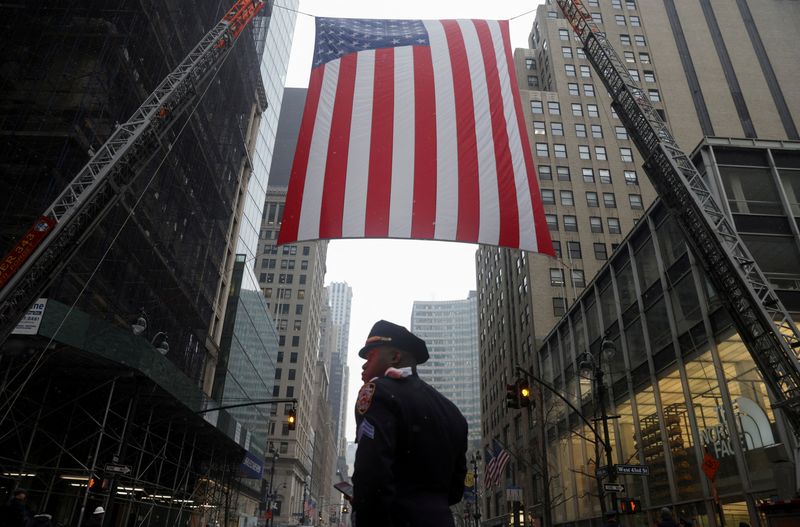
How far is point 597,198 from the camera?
2375 inches

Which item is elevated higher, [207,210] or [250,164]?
[250,164]

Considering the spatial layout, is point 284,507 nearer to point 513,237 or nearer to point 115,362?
point 115,362

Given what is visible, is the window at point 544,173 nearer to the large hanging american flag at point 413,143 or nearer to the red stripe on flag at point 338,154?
the large hanging american flag at point 413,143

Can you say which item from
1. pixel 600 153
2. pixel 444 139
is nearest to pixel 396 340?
pixel 444 139

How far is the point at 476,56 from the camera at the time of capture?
11047mm

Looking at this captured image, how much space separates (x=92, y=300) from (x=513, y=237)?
72.3 feet

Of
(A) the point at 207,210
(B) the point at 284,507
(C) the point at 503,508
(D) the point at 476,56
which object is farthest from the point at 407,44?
(B) the point at 284,507

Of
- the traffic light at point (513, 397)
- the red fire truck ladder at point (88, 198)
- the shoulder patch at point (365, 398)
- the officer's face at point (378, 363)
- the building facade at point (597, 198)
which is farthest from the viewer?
the building facade at point (597, 198)

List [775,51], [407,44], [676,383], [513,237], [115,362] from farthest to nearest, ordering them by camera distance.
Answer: [775,51]
[676,383]
[115,362]
[407,44]
[513,237]

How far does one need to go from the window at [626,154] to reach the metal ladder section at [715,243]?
4534 centimetres

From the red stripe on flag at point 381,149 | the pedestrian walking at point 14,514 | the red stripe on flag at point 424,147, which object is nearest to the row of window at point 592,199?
the red stripe on flag at point 424,147

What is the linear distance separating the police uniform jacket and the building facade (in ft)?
84.6

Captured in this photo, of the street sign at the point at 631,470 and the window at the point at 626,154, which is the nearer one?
the street sign at the point at 631,470

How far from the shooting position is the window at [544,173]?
2410 inches
